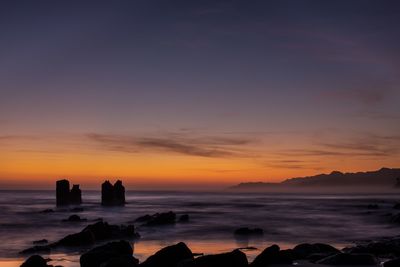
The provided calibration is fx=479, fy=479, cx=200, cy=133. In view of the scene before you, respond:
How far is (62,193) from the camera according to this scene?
12688cm

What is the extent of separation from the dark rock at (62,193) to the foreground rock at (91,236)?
84610 mm

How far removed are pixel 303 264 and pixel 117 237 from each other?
25.2 metres

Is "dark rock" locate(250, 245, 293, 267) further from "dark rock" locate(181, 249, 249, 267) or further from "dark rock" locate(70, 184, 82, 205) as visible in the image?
"dark rock" locate(70, 184, 82, 205)

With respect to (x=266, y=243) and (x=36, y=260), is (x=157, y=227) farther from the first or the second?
(x=36, y=260)

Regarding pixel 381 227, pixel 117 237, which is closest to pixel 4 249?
pixel 117 237

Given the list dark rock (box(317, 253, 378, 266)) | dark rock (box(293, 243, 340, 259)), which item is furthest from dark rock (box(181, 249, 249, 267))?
dark rock (box(293, 243, 340, 259))

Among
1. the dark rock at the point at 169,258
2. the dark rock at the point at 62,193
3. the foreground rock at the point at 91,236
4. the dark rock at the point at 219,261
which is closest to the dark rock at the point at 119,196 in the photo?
the dark rock at the point at 62,193

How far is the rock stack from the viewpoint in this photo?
125625 mm

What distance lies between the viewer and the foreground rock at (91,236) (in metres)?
35.7

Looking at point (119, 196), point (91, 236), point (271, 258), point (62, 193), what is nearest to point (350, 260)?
point (271, 258)

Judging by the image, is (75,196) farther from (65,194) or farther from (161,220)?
(161,220)

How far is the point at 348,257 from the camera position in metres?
21.2

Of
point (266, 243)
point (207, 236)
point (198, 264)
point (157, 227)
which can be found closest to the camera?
point (198, 264)

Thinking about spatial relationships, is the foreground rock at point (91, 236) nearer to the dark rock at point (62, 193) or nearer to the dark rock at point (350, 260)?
the dark rock at point (350, 260)
